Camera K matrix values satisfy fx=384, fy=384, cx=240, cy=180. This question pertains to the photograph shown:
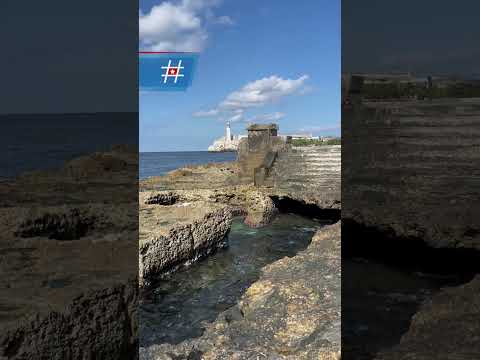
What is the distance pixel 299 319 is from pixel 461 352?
3.37 ft

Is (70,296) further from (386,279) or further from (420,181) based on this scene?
(420,181)

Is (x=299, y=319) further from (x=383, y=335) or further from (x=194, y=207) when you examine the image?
(x=194, y=207)

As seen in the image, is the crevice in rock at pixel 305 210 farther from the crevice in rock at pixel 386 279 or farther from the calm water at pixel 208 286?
the crevice in rock at pixel 386 279

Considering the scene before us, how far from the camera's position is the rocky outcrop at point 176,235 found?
5.06 meters

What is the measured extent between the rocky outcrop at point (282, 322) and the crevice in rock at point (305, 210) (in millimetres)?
4969

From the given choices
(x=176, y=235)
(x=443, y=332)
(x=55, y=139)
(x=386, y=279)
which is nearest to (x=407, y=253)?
(x=386, y=279)

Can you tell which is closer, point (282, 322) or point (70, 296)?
point (70, 296)

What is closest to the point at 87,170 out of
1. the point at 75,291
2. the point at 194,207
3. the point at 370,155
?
the point at 194,207

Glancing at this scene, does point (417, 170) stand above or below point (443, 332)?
above

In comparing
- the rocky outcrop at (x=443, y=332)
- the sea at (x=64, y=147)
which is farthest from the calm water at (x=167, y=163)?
the rocky outcrop at (x=443, y=332)

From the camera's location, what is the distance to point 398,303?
305cm

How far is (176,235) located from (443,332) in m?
3.81

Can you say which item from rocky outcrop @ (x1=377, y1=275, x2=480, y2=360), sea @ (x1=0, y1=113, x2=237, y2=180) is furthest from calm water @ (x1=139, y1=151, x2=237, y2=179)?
rocky outcrop @ (x1=377, y1=275, x2=480, y2=360)

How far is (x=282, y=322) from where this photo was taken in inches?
110
